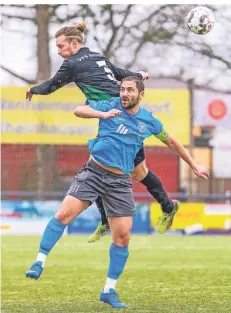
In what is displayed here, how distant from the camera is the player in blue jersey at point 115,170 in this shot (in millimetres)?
6973

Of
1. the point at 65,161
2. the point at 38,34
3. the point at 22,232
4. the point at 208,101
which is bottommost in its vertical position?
the point at 22,232

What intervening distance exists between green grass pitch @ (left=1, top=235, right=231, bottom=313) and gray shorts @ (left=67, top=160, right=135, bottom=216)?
2.69 feet

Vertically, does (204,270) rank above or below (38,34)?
below

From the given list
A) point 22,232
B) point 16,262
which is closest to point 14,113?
point 22,232

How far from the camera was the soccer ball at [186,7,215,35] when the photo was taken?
317 inches

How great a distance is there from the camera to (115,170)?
23.5ft

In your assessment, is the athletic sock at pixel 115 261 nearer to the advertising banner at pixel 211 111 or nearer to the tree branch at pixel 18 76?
the advertising banner at pixel 211 111

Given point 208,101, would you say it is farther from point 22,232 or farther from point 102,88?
point 102,88

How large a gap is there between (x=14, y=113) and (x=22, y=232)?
3294mm

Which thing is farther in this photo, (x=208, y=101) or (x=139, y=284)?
(x=208, y=101)

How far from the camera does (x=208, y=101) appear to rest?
2214 centimetres

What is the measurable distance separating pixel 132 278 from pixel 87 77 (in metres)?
3.38

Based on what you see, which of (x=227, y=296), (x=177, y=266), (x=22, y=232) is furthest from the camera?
(x=22, y=232)

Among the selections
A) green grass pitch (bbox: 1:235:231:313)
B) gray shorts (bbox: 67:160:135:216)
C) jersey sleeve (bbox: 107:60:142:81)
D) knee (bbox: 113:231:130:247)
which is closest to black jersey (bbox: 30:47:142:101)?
jersey sleeve (bbox: 107:60:142:81)
